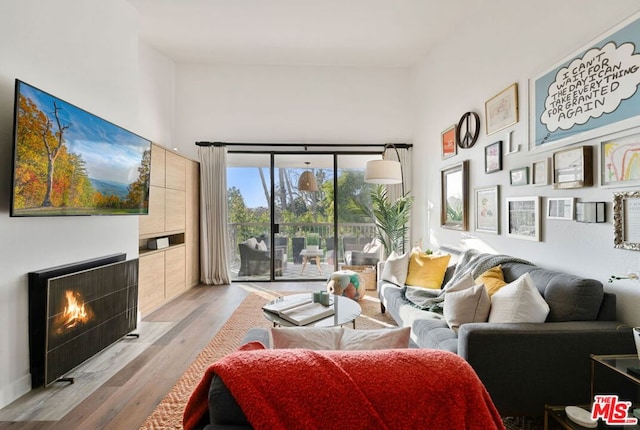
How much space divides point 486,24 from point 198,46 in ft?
12.2

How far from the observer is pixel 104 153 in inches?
102

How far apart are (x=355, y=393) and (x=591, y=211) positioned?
6.52 feet

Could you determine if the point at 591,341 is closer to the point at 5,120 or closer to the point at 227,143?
the point at 5,120

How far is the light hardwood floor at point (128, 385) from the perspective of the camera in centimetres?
184

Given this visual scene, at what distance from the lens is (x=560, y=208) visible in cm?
222

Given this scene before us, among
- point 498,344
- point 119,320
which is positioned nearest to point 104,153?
point 119,320

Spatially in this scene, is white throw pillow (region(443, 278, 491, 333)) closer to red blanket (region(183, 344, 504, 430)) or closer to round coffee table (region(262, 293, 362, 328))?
round coffee table (region(262, 293, 362, 328))

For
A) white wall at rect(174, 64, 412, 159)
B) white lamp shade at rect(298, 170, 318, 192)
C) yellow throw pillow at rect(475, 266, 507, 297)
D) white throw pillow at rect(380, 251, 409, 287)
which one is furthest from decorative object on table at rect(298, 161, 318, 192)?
yellow throw pillow at rect(475, 266, 507, 297)

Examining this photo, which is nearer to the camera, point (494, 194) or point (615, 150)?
point (615, 150)

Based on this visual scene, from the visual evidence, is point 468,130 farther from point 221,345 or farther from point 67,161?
point 67,161

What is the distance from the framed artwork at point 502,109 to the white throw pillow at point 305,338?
99.3 inches

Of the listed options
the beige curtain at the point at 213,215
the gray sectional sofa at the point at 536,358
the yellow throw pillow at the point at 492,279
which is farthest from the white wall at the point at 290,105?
the gray sectional sofa at the point at 536,358

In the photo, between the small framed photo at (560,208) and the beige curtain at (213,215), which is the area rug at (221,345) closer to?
the beige curtain at (213,215)

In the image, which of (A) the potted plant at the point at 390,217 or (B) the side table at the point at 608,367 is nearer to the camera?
(B) the side table at the point at 608,367
